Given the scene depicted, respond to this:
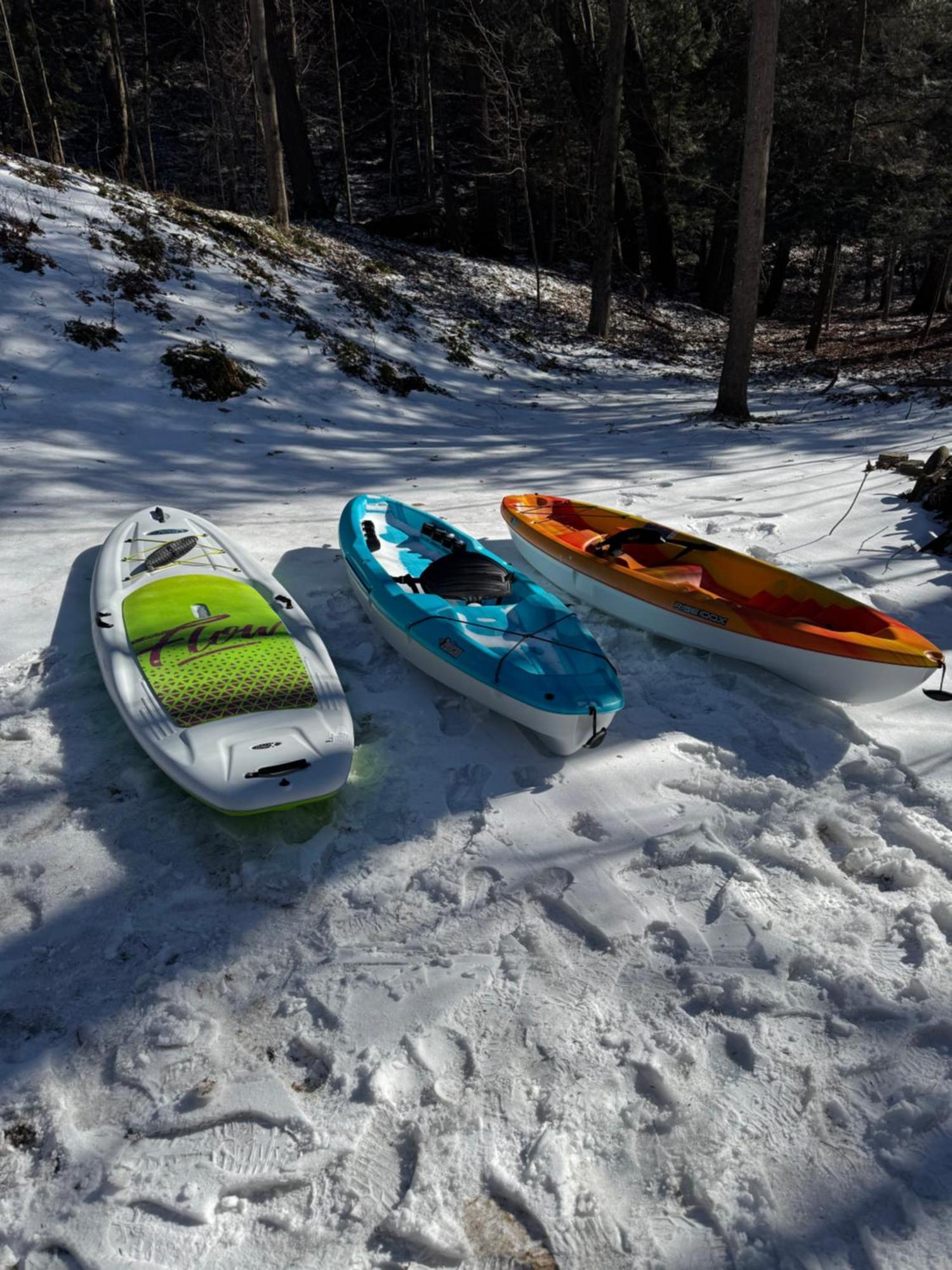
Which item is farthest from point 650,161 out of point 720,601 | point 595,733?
point 595,733

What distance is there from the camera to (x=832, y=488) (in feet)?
22.5

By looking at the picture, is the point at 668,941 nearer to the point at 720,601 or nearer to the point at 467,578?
the point at 720,601

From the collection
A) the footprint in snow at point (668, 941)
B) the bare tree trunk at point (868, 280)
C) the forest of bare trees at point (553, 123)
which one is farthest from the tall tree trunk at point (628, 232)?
the footprint in snow at point (668, 941)

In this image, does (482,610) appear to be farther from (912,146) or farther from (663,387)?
(912,146)

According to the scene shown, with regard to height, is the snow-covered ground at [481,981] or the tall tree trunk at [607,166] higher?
the tall tree trunk at [607,166]

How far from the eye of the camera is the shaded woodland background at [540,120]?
558 inches

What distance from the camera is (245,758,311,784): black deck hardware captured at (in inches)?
114

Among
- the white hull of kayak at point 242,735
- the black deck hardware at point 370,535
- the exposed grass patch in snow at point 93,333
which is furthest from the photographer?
the exposed grass patch in snow at point 93,333

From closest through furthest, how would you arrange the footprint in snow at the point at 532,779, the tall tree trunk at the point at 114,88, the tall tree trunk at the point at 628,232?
the footprint in snow at the point at 532,779 → the tall tree trunk at the point at 114,88 → the tall tree trunk at the point at 628,232

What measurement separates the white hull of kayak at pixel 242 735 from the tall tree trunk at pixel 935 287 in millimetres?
16950

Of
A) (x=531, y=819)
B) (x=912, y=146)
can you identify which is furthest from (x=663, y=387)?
(x=531, y=819)

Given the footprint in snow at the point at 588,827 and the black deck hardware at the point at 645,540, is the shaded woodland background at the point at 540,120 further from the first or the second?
the footprint in snow at the point at 588,827

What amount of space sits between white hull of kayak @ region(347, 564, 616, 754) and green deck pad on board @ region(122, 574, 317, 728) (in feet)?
1.91

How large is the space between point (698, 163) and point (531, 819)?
60.0ft
